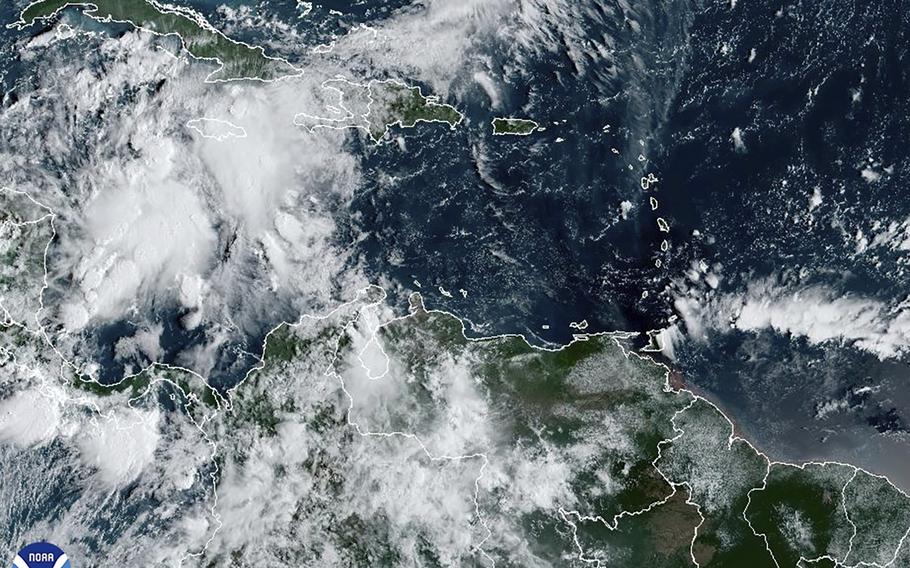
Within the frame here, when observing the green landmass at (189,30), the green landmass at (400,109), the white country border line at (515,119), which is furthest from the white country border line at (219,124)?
the white country border line at (515,119)

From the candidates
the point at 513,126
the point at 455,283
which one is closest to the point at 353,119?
the point at 513,126

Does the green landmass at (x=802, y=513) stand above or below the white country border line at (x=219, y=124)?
below

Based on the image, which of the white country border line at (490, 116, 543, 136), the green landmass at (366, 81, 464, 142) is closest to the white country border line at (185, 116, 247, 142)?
the green landmass at (366, 81, 464, 142)

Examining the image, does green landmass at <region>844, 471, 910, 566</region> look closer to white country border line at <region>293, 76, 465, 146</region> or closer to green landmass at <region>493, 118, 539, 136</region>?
green landmass at <region>493, 118, 539, 136</region>

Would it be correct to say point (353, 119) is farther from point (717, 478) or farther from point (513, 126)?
point (717, 478)

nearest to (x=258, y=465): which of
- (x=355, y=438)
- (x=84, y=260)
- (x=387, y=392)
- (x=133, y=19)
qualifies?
(x=355, y=438)

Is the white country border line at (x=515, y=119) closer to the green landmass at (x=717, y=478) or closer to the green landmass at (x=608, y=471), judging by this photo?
the green landmass at (x=608, y=471)

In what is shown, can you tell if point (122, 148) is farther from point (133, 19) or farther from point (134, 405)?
point (134, 405)
